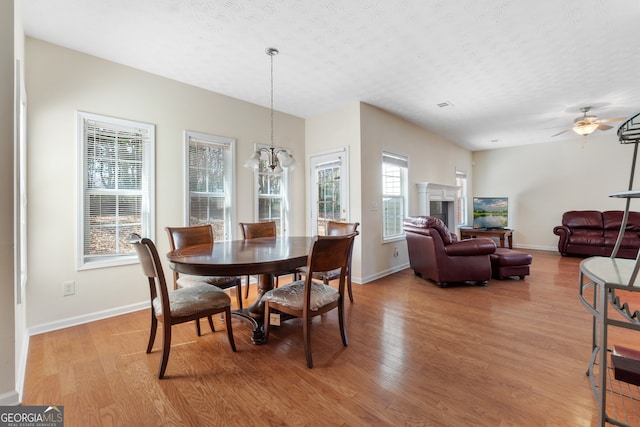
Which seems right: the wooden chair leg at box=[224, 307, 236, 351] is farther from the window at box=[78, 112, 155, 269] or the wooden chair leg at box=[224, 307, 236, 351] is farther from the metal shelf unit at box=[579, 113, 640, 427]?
the metal shelf unit at box=[579, 113, 640, 427]

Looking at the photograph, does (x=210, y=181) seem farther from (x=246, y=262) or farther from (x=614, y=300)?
(x=614, y=300)

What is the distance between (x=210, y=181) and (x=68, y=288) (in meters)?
1.86

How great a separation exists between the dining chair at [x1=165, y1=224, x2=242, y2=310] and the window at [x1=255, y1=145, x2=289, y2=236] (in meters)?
1.28

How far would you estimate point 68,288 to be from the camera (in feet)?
8.89

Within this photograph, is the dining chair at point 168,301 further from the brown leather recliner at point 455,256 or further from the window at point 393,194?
the window at point 393,194

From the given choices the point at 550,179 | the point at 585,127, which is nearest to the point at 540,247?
the point at 550,179

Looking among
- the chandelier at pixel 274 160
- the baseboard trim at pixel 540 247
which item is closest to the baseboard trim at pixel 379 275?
the chandelier at pixel 274 160

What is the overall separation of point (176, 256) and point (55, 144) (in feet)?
5.97

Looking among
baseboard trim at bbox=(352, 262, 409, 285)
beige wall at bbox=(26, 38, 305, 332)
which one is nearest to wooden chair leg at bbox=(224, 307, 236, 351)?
beige wall at bbox=(26, 38, 305, 332)

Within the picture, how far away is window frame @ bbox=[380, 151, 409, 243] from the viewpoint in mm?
4594

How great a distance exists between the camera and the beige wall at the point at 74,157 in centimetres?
255

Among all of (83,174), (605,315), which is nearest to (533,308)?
(605,315)

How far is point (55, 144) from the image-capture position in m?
2.64

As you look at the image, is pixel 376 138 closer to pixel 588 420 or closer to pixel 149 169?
pixel 149 169
